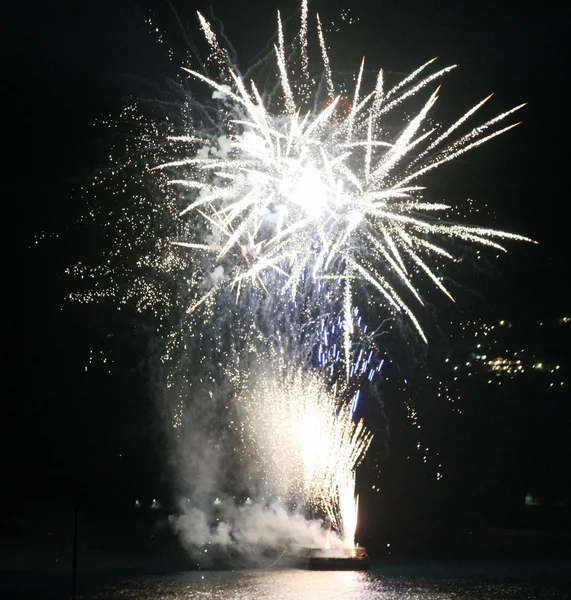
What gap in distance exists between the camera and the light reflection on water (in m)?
23.9

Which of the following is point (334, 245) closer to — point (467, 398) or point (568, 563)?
point (568, 563)

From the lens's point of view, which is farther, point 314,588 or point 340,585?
point 340,585

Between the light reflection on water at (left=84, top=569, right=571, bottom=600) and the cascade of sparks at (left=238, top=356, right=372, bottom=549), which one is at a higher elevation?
the cascade of sparks at (left=238, top=356, right=372, bottom=549)

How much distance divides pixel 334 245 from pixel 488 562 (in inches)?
757

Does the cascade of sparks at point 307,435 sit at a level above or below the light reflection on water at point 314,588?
above

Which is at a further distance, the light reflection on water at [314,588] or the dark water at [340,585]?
the dark water at [340,585]

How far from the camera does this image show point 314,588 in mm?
25391

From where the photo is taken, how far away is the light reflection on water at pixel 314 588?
939 inches

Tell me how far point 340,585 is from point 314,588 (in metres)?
1.05

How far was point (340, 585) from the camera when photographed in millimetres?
26062

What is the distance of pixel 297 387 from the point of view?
2350 cm

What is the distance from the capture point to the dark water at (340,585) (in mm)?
24016

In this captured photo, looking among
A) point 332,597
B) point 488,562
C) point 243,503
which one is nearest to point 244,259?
point 332,597

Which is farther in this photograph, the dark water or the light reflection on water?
the dark water
